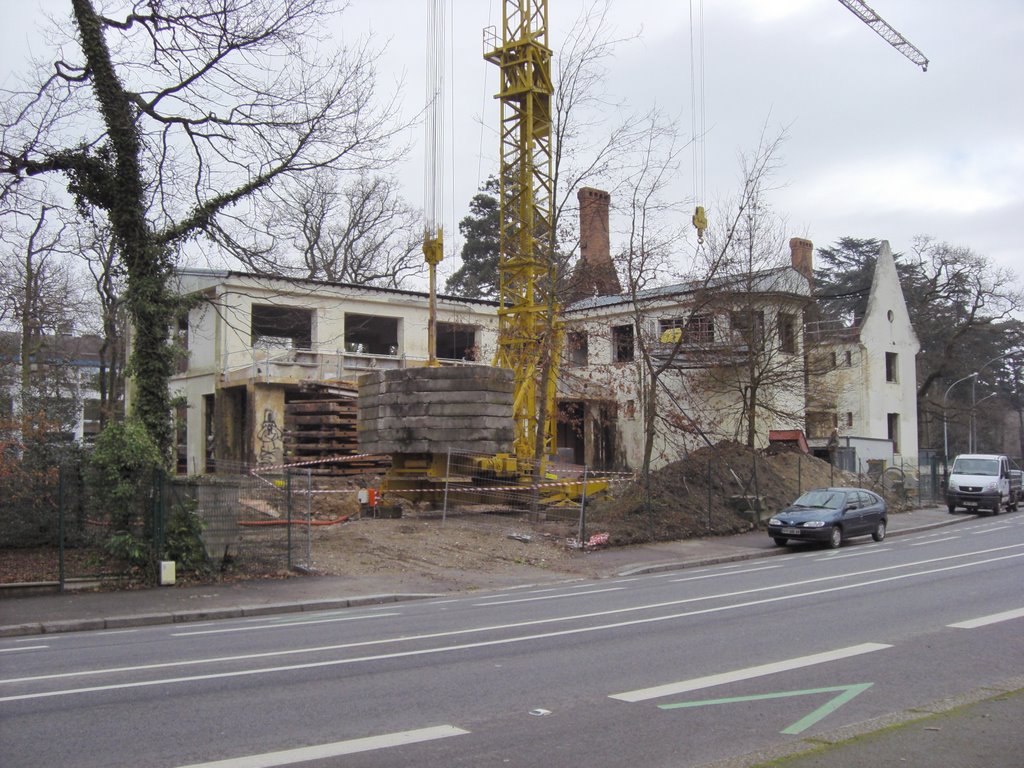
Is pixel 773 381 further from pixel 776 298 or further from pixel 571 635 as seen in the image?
pixel 571 635

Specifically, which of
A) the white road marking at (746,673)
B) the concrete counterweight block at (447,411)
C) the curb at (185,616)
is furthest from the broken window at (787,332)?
the white road marking at (746,673)

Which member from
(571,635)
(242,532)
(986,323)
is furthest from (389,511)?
(986,323)

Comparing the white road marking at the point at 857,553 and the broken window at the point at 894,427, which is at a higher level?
the broken window at the point at 894,427

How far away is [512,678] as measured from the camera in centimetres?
816

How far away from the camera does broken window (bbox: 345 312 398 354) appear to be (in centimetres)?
3881

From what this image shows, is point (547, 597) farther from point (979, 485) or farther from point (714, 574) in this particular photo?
point (979, 485)

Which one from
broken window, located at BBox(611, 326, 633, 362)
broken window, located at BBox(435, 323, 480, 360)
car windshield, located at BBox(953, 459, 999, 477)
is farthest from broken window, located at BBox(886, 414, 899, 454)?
broken window, located at BBox(435, 323, 480, 360)

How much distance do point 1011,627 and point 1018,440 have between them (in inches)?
3618

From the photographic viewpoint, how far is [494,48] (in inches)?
1116

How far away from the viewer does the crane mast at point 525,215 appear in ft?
89.2

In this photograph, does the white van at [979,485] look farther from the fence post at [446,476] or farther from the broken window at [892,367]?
the fence post at [446,476]

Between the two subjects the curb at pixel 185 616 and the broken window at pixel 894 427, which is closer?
Result: the curb at pixel 185 616

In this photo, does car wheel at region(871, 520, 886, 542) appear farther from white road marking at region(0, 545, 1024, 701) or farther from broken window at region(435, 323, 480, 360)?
broken window at region(435, 323, 480, 360)

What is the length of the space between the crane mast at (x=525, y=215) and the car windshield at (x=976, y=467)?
60.5 feet
